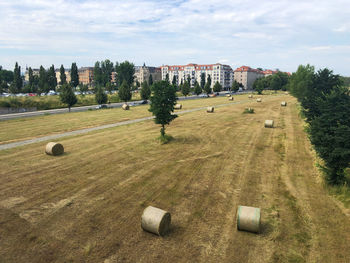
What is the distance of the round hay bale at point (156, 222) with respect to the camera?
10.1 meters

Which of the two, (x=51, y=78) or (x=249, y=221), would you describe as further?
(x=51, y=78)

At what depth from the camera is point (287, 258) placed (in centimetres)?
880

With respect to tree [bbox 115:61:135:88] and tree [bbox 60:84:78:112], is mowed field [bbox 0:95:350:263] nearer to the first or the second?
tree [bbox 60:84:78:112]

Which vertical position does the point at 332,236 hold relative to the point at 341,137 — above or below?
below

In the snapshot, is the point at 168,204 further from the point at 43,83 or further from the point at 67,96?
the point at 43,83

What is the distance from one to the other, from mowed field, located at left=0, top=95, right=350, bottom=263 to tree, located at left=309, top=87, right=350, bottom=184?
5.85ft

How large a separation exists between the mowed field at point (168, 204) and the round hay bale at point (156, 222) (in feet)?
1.01

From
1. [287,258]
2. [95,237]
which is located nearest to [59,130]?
[95,237]

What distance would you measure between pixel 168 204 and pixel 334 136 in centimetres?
1029

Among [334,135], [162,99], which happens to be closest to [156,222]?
[334,135]

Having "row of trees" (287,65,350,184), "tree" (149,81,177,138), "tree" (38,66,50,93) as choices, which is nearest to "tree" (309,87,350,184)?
"row of trees" (287,65,350,184)

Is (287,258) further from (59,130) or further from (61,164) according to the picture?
(59,130)

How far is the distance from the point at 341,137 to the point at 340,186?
3.24 meters

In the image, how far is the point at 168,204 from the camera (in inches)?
503
